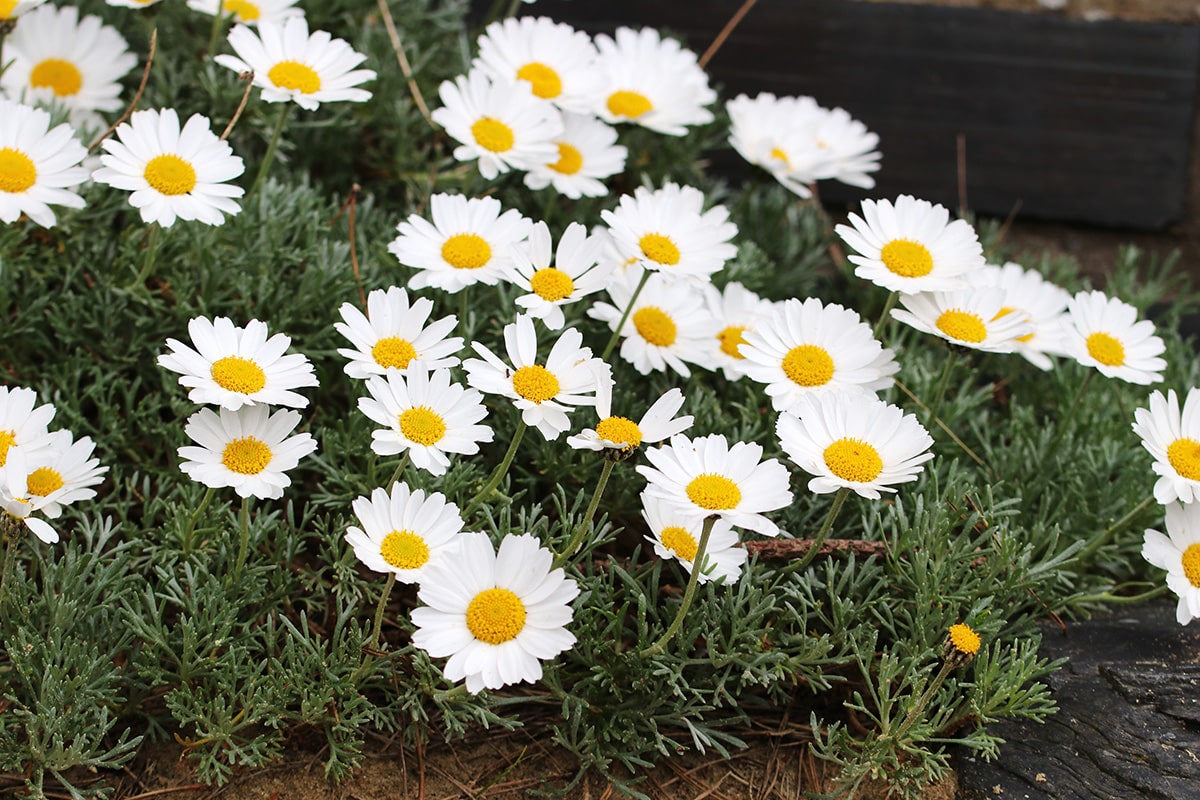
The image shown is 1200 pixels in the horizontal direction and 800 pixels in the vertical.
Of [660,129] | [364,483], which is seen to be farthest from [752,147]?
[364,483]

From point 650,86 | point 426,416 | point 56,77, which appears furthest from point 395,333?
point 56,77

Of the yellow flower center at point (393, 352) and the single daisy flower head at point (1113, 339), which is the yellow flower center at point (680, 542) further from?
the single daisy flower head at point (1113, 339)

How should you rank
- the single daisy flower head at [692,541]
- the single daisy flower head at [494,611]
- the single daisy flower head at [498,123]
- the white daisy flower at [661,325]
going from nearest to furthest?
the single daisy flower head at [494,611] < the single daisy flower head at [692,541] < the white daisy flower at [661,325] < the single daisy flower head at [498,123]

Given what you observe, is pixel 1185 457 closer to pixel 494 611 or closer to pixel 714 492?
pixel 714 492

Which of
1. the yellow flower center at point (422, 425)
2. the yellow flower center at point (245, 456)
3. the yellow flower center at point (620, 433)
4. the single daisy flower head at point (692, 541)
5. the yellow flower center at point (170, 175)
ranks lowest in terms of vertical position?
the single daisy flower head at point (692, 541)

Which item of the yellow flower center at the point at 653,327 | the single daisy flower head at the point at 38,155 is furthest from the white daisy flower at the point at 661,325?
the single daisy flower head at the point at 38,155
